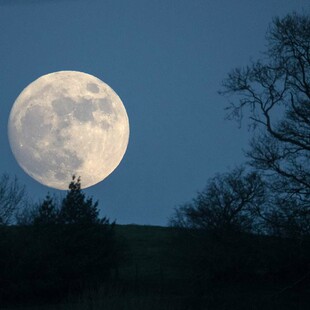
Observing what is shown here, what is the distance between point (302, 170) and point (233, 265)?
482 inches

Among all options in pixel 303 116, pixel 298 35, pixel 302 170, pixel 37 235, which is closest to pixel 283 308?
pixel 302 170

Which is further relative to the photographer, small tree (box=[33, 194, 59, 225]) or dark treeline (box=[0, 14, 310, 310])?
small tree (box=[33, 194, 59, 225])

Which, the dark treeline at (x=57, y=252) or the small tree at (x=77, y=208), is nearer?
the dark treeline at (x=57, y=252)

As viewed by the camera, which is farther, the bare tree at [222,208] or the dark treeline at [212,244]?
the bare tree at [222,208]

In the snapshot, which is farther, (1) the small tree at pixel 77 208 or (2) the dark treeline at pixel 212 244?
(1) the small tree at pixel 77 208

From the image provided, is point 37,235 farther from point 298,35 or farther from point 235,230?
point 298,35

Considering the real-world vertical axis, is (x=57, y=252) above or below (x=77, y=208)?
below

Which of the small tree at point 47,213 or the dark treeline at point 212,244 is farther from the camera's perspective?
the small tree at point 47,213

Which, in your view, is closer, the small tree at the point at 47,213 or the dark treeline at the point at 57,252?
the dark treeline at the point at 57,252

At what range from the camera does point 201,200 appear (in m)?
35.8

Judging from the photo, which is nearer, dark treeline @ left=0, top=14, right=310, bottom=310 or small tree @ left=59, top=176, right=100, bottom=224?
dark treeline @ left=0, top=14, right=310, bottom=310

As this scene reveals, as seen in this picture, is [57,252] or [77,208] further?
[77,208]

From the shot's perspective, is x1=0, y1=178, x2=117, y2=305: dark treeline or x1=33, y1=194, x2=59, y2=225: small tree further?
x1=33, y1=194, x2=59, y2=225: small tree

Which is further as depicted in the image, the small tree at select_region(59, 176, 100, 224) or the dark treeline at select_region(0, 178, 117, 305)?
the small tree at select_region(59, 176, 100, 224)
